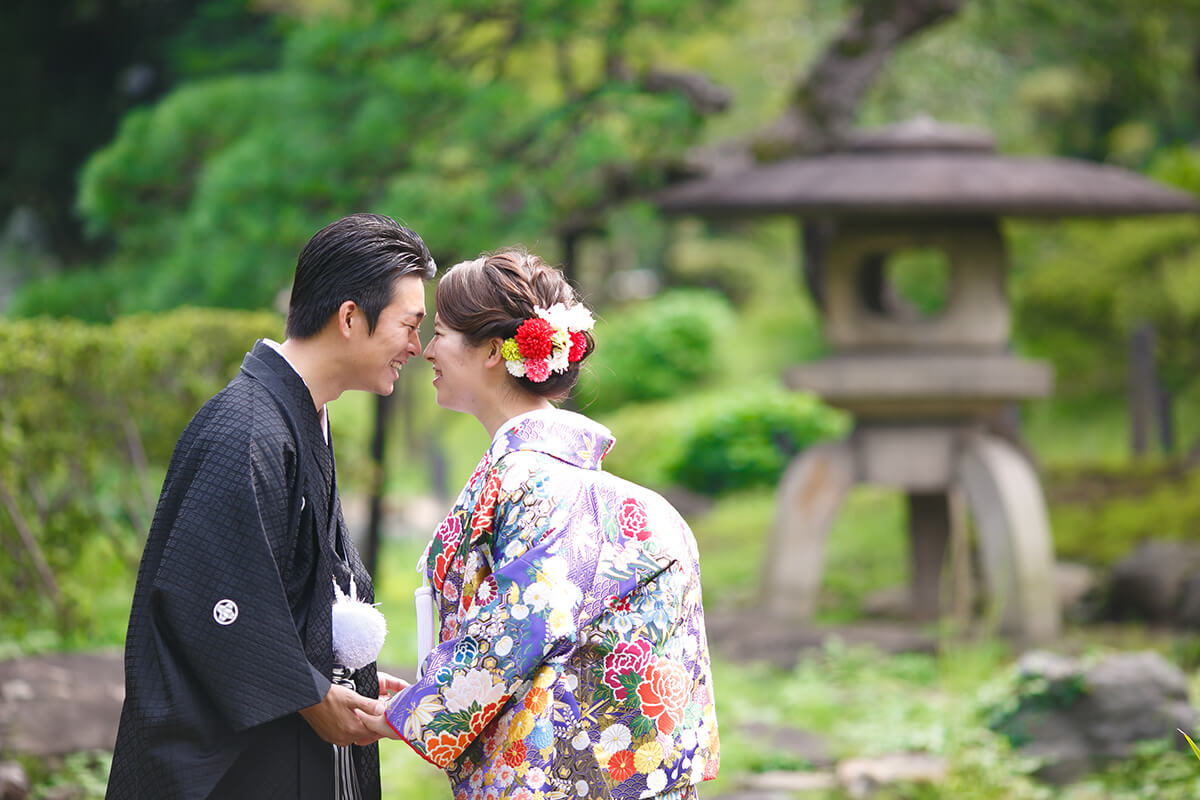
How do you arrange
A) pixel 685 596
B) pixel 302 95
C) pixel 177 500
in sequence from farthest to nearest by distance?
pixel 302 95
pixel 685 596
pixel 177 500

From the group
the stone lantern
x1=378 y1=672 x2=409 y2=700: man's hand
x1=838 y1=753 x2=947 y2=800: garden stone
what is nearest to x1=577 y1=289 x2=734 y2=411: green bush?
the stone lantern

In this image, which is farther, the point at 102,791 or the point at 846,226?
the point at 846,226

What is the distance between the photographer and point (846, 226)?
26.7 feet

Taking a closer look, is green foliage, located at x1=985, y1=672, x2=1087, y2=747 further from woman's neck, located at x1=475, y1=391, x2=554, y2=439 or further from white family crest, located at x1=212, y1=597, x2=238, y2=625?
white family crest, located at x1=212, y1=597, x2=238, y2=625

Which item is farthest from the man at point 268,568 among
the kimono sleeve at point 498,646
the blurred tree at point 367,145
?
the blurred tree at point 367,145

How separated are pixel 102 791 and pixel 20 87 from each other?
20.0 ft

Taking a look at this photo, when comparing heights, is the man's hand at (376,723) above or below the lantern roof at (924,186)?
below

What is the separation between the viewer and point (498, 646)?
214 centimetres

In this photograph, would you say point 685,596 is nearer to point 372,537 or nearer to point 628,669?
point 628,669

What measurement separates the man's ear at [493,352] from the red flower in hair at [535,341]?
0.16ft

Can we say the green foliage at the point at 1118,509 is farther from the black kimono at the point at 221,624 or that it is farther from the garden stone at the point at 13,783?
the black kimono at the point at 221,624

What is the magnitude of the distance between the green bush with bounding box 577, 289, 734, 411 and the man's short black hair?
10.5m

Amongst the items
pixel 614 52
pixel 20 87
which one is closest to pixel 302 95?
pixel 614 52

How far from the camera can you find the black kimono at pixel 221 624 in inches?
81.2
